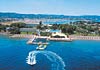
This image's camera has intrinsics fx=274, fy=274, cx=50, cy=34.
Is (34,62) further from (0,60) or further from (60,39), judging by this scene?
(60,39)

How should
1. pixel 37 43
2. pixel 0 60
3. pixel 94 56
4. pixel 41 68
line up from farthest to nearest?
pixel 37 43
pixel 94 56
pixel 0 60
pixel 41 68

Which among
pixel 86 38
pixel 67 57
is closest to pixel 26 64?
pixel 67 57

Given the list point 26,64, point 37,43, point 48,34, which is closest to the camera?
point 26,64

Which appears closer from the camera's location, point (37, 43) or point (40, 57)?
point (40, 57)

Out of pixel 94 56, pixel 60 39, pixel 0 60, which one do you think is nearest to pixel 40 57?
pixel 0 60

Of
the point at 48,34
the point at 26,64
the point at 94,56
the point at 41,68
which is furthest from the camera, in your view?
the point at 48,34

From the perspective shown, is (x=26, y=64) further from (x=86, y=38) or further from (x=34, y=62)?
(x=86, y=38)

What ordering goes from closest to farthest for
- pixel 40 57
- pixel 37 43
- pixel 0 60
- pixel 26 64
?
pixel 26 64 → pixel 0 60 → pixel 40 57 → pixel 37 43

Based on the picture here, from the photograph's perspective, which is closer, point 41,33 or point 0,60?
point 0,60
